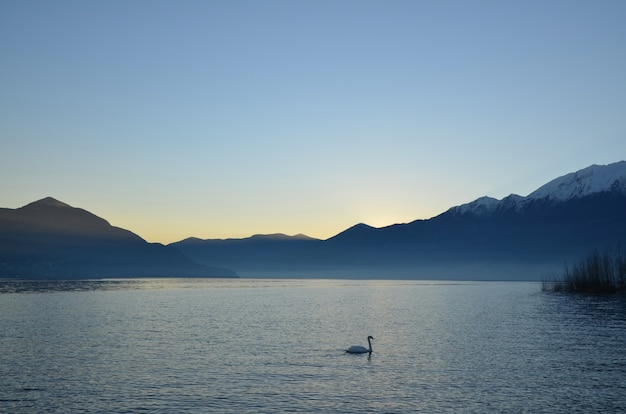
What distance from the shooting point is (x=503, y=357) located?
2304 inches

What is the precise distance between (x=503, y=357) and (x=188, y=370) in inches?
1224

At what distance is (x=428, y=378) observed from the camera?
47.3 m

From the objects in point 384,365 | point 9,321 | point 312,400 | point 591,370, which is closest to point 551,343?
point 591,370

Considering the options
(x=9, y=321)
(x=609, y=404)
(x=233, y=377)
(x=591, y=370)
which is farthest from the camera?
(x=9, y=321)

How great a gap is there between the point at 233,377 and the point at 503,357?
28.1 m

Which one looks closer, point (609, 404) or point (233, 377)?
point (609, 404)

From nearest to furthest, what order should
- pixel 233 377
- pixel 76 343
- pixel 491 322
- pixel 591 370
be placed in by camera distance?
pixel 233 377 < pixel 591 370 < pixel 76 343 < pixel 491 322

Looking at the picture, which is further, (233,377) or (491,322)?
(491,322)

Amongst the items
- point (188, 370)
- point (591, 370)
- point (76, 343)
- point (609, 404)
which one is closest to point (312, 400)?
point (188, 370)

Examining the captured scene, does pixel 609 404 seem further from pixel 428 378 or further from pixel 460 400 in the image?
pixel 428 378

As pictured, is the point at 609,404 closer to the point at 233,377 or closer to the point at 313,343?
the point at 233,377

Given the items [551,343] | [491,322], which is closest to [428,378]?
[551,343]

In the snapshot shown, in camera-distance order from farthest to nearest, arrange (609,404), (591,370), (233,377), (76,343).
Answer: (76,343) < (591,370) < (233,377) < (609,404)

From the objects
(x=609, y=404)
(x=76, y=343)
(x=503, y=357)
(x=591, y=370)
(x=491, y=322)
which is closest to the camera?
(x=609, y=404)
